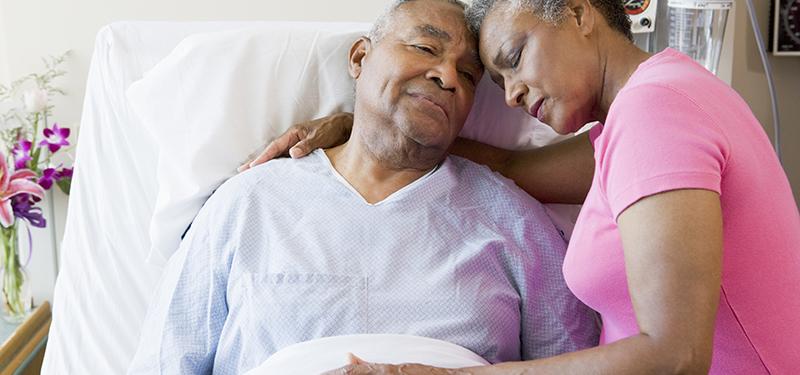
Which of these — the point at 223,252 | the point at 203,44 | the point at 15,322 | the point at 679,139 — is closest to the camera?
the point at 679,139

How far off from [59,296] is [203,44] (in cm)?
55

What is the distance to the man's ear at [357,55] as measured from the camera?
1598mm

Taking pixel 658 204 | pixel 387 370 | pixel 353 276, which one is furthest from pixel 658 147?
pixel 353 276

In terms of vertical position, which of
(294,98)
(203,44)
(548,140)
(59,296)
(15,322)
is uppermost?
(203,44)

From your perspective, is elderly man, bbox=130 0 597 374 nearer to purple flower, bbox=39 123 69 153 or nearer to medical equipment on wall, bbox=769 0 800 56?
purple flower, bbox=39 123 69 153

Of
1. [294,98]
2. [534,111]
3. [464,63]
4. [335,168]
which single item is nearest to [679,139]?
[534,111]

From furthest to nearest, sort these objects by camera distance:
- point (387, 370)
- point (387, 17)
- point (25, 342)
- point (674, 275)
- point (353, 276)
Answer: point (25, 342) → point (387, 17) → point (353, 276) → point (387, 370) → point (674, 275)

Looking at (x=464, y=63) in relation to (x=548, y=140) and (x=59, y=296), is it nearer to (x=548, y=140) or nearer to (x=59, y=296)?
(x=548, y=140)

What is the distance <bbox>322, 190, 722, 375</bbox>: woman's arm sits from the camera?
0.97 meters

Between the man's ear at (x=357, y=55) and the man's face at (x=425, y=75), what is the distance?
0.28 feet

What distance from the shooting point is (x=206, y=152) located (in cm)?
164

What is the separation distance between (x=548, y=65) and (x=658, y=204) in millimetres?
310

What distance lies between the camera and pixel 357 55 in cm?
161

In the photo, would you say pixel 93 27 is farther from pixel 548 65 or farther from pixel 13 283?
pixel 548 65
